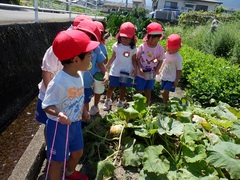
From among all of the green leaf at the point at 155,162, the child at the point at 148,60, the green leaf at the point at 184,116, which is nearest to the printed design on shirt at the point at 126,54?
the child at the point at 148,60

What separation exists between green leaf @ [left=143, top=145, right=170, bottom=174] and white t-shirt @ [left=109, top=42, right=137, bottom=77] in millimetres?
1661

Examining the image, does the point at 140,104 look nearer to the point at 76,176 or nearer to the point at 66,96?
the point at 76,176

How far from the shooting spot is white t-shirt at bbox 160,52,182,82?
13.6 feet

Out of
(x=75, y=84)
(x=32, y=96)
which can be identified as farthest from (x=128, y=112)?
(x=32, y=96)

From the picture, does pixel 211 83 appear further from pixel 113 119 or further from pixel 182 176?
pixel 182 176

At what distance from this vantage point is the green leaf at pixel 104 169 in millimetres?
2402

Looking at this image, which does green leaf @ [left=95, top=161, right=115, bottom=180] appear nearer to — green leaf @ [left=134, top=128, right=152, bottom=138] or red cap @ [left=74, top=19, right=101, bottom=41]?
green leaf @ [left=134, top=128, right=152, bottom=138]

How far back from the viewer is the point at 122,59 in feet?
12.8

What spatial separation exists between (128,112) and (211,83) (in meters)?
2.52

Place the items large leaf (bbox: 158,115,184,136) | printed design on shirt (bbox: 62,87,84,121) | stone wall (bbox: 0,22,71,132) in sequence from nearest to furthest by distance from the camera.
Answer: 1. printed design on shirt (bbox: 62,87,84,121)
2. large leaf (bbox: 158,115,184,136)
3. stone wall (bbox: 0,22,71,132)

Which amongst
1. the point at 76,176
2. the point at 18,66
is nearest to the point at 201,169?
the point at 76,176

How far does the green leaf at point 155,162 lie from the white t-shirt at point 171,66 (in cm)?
186

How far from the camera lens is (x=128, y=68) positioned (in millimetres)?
3975

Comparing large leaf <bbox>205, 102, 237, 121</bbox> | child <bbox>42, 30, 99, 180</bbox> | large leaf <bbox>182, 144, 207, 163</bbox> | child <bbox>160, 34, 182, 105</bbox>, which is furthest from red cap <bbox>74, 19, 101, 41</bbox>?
large leaf <bbox>205, 102, 237, 121</bbox>
